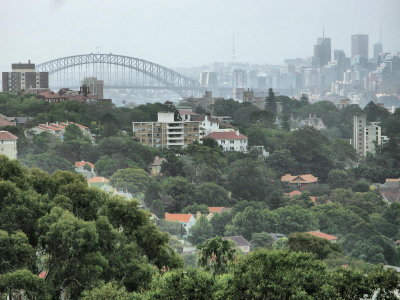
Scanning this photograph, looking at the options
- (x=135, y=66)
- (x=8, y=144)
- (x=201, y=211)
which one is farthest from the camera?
(x=135, y=66)

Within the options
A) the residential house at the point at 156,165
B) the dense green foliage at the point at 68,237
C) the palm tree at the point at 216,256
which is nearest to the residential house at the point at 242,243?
the dense green foliage at the point at 68,237

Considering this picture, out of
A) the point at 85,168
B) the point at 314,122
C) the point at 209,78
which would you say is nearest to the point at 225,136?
the point at 85,168

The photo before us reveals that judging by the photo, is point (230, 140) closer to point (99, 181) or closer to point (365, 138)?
point (365, 138)

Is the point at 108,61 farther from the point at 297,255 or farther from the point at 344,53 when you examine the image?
the point at 297,255

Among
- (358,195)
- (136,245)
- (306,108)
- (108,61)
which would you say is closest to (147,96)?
(108,61)

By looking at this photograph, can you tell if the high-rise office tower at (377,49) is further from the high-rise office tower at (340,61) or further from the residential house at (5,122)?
the residential house at (5,122)

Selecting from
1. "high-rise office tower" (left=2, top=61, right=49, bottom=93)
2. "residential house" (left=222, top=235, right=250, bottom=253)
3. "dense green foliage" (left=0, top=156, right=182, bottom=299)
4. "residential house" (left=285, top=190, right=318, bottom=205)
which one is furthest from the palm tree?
"high-rise office tower" (left=2, top=61, right=49, bottom=93)
